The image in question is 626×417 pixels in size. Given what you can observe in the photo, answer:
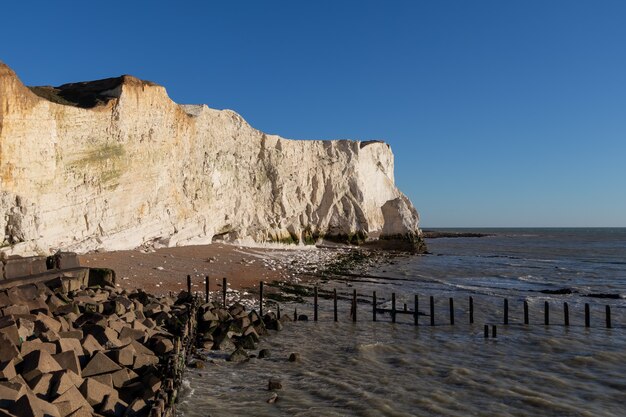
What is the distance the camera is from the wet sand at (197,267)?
68.4 feet

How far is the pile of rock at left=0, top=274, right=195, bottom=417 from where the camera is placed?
670cm

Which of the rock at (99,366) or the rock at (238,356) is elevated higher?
the rock at (99,366)

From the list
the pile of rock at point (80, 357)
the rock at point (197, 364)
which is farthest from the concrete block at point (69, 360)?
the rock at point (197, 364)

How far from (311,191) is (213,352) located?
4156cm

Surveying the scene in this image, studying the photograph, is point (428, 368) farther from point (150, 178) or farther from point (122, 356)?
point (150, 178)

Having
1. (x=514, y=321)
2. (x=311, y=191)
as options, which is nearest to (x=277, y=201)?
(x=311, y=191)

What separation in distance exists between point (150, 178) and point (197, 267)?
27.2 ft

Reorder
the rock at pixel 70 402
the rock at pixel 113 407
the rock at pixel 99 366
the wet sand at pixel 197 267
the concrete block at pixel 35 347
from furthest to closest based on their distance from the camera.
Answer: the wet sand at pixel 197 267 → the rock at pixel 99 366 → the concrete block at pixel 35 347 → the rock at pixel 113 407 → the rock at pixel 70 402

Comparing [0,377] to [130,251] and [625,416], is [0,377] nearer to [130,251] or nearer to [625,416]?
[625,416]

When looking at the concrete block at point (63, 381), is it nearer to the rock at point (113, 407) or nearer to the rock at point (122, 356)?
the rock at point (113, 407)

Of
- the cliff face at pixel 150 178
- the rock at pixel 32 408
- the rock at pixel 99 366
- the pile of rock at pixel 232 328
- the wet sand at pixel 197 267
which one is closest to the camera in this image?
the rock at pixel 32 408

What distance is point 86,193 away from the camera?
25250 millimetres

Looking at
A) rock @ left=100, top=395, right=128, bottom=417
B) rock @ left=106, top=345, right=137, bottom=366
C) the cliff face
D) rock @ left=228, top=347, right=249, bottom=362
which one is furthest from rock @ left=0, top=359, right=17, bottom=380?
the cliff face

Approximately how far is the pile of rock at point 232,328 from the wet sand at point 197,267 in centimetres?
494
